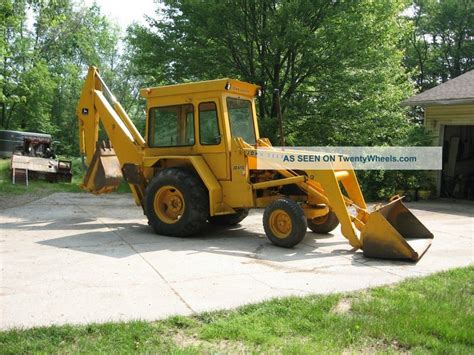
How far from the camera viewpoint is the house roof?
14.7 m

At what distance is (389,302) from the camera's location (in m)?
4.91

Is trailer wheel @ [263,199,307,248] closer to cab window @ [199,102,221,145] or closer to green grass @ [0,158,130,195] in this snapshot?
cab window @ [199,102,221,145]

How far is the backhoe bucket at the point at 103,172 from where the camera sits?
9.62 meters

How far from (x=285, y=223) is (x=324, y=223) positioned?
1.40 m

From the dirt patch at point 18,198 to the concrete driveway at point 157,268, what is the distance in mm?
2013

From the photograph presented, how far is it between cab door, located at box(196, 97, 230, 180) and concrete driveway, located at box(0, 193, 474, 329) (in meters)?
1.23

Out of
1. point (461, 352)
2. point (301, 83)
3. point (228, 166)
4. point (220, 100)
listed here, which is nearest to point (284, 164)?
point (228, 166)

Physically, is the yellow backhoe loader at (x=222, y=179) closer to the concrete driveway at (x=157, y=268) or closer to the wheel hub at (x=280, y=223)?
the wheel hub at (x=280, y=223)

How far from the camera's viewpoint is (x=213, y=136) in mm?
8359

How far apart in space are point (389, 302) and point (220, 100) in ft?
14.6

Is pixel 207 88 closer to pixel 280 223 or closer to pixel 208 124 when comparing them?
pixel 208 124

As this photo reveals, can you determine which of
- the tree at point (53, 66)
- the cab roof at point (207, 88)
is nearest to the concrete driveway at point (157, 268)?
the cab roof at point (207, 88)

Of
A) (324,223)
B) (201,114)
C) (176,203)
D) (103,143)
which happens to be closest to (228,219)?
(176,203)

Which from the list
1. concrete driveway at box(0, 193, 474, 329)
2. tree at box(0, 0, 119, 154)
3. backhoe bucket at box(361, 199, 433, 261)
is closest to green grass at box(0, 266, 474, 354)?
concrete driveway at box(0, 193, 474, 329)
